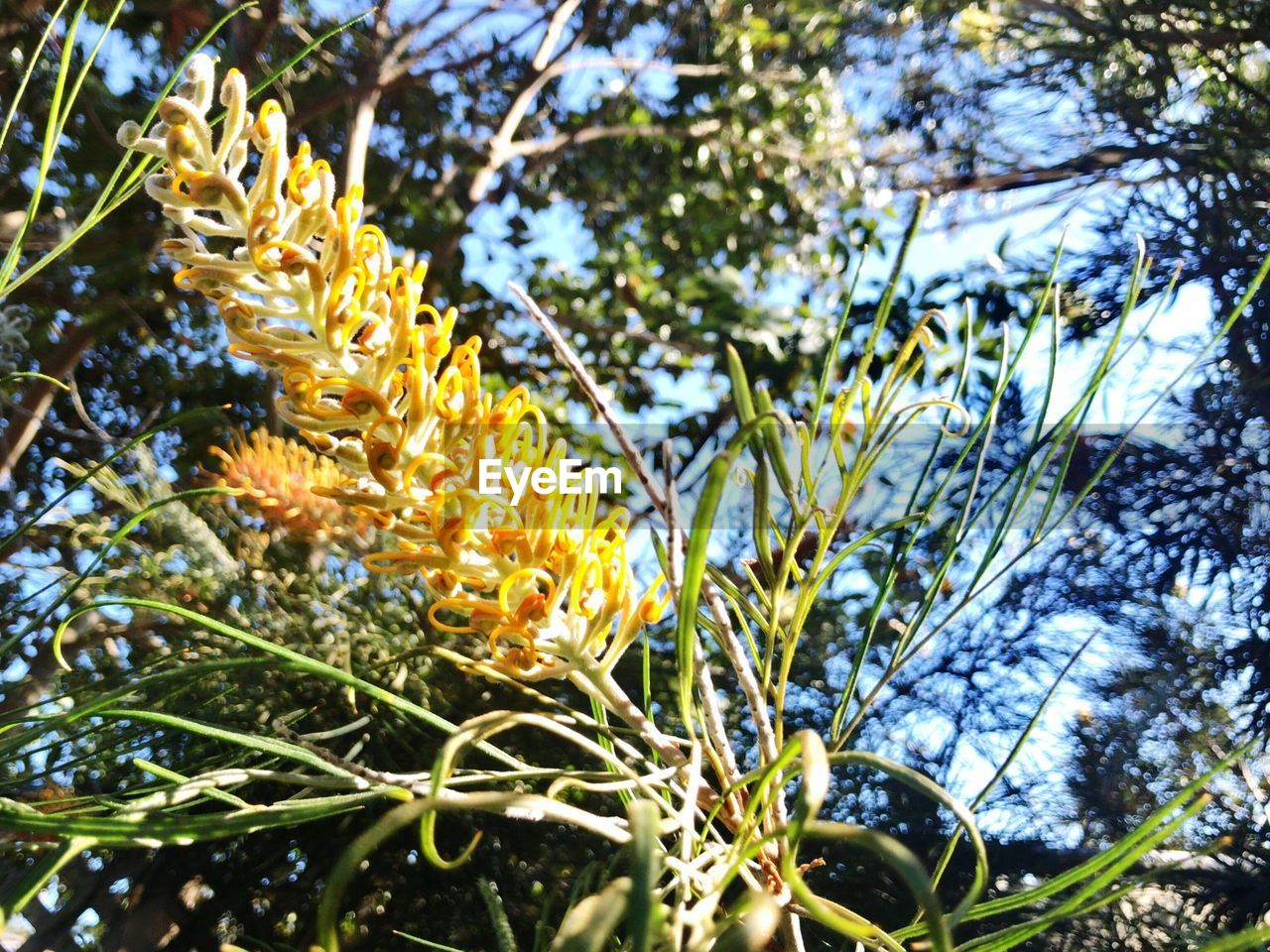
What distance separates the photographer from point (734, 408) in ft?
2.08

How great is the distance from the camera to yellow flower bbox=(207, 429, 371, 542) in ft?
2.37

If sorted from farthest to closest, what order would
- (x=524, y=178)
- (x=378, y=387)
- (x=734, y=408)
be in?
(x=524, y=178), (x=734, y=408), (x=378, y=387)

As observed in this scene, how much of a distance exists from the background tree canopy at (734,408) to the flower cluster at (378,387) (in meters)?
0.09

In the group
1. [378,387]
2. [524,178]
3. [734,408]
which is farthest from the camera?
[524,178]

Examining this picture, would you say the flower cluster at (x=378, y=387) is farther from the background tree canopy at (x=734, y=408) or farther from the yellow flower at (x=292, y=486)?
the yellow flower at (x=292, y=486)

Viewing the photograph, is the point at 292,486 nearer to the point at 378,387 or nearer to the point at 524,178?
the point at 378,387

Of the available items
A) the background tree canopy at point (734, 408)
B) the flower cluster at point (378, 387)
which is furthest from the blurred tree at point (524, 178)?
the flower cluster at point (378, 387)

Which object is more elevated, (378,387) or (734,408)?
(734,408)

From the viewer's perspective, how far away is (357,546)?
77 centimetres

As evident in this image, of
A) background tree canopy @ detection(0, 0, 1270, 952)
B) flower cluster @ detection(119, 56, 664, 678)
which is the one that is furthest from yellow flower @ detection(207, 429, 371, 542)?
flower cluster @ detection(119, 56, 664, 678)

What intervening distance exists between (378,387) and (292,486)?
46cm

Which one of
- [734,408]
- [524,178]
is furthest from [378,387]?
[524,178]

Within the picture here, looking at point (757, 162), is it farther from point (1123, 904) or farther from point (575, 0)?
point (1123, 904)

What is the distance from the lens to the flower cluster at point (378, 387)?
29 centimetres
